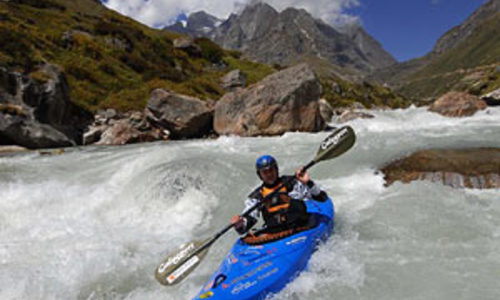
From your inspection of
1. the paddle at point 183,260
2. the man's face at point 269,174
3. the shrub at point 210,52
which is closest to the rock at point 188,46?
the shrub at point 210,52

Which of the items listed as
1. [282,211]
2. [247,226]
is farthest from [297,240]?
[247,226]

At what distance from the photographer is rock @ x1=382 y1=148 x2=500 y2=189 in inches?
221

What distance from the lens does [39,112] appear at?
12367 millimetres

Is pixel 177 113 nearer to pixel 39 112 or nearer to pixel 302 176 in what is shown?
pixel 39 112

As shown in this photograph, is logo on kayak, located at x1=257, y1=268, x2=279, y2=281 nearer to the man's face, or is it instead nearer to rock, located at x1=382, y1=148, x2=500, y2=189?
the man's face

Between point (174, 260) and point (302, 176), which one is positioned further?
point (302, 176)

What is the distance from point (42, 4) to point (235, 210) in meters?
30.8

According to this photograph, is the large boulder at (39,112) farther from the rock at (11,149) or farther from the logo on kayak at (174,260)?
the logo on kayak at (174,260)

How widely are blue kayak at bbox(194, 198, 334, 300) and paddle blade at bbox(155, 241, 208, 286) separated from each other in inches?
19.5

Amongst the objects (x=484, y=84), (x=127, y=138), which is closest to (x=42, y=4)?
(x=127, y=138)

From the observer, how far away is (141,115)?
609 inches

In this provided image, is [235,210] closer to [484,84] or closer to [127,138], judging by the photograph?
[127,138]

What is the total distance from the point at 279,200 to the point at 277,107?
28.8 ft

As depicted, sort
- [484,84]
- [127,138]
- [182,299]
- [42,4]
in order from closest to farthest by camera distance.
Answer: [182,299] < [127,138] < [42,4] < [484,84]
